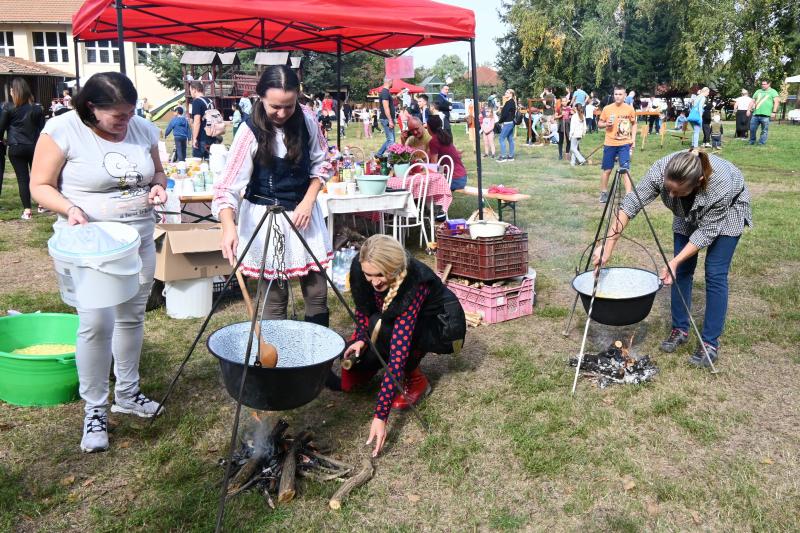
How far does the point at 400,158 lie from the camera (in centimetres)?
738

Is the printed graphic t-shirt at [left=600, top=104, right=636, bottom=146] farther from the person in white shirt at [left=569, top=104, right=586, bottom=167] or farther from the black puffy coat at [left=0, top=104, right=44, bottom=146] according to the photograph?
the black puffy coat at [left=0, top=104, right=44, bottom=146]

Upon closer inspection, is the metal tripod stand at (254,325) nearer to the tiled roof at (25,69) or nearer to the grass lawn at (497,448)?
the grass lawn at (497,448)

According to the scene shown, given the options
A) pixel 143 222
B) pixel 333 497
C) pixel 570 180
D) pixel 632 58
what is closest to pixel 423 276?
pixel 333 497

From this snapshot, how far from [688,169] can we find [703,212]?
469 mm

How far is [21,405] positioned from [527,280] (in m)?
3.63

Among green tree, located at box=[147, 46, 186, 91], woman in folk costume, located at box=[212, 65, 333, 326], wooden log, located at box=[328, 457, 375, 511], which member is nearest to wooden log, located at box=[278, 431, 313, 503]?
wooden log, located at box=[328, 457, 375, 511]

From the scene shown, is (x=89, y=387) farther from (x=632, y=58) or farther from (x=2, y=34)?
(x=2, y=34)

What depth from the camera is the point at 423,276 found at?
348 cm

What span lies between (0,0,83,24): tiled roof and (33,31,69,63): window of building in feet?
4.14

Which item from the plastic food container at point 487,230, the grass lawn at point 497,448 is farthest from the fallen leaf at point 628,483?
the plastic food container at point 487,230

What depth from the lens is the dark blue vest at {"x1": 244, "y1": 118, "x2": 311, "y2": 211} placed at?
321 cm

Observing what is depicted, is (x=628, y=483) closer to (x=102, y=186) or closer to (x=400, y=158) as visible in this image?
(x=102, y=186)

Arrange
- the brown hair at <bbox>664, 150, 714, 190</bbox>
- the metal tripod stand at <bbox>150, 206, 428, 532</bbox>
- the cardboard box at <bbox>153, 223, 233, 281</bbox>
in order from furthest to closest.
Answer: the cardboard box at <bbox>153, 223, 233, 281</bbox>
the brown hair at <bbox>664, 150, 714, 190</bbox>
the metal tripod stand at <bbox>150, 206, 428, 532</bbox>

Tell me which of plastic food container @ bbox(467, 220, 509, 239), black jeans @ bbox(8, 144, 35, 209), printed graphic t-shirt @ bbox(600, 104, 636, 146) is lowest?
plastic food container @ bbox(467, 220, 509, 239)
